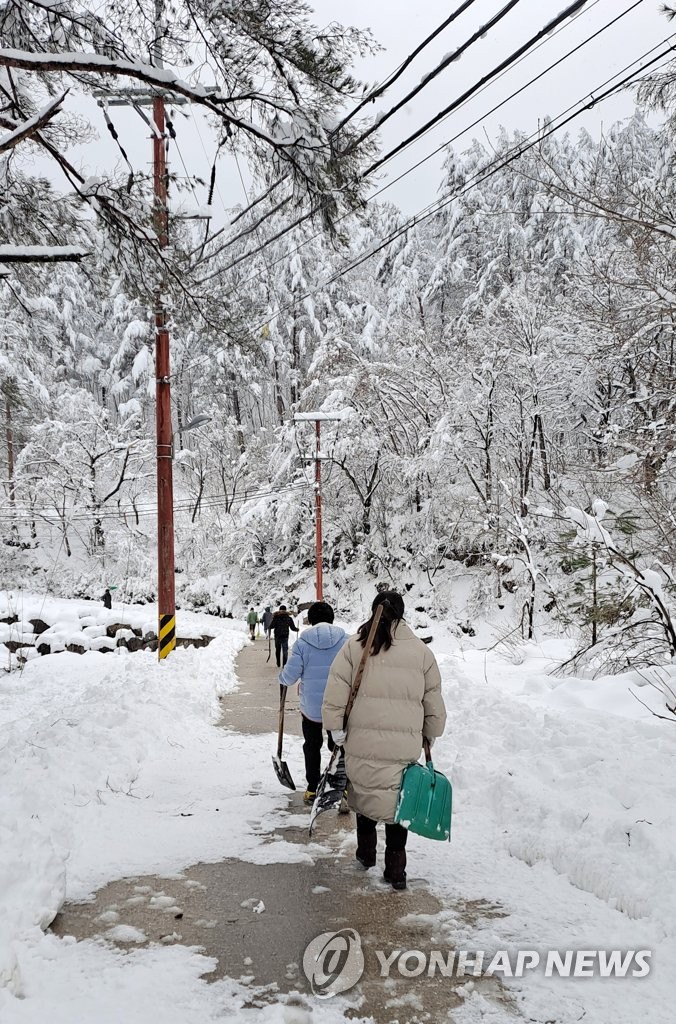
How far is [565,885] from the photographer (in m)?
3.93

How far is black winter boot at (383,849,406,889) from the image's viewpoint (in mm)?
3900

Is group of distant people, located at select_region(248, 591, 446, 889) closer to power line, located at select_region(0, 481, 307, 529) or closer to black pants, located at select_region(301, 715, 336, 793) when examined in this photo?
black pants, located at select_region(301, 715, 336, 793)

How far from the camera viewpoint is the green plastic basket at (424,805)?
3793 millimetres

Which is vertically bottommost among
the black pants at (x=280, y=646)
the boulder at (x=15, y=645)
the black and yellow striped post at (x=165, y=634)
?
the boulder at (x=15, y=645)

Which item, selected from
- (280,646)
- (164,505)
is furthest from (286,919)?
(280,646)

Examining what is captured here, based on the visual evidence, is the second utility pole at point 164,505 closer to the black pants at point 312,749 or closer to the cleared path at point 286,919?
the black pants at point 312,749

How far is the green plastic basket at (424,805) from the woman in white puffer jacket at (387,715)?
0.07 metres

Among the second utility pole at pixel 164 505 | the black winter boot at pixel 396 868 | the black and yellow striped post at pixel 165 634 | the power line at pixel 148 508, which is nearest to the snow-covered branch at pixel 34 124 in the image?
the black winter boot at pixel 396 868

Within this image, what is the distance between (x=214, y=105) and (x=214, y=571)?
126ft

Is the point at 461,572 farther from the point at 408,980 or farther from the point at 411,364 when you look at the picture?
the point at 408,980

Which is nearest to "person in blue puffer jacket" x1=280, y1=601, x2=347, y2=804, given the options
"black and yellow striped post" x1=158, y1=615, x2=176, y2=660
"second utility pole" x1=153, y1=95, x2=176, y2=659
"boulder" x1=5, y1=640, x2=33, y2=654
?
"second utility pole" x1=153, y1=95, x2=176, y2=659

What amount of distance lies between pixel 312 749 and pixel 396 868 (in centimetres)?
191

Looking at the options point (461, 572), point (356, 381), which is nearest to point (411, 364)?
point (356, 381)

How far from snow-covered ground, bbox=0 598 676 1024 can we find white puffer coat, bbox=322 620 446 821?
751 millimetres
